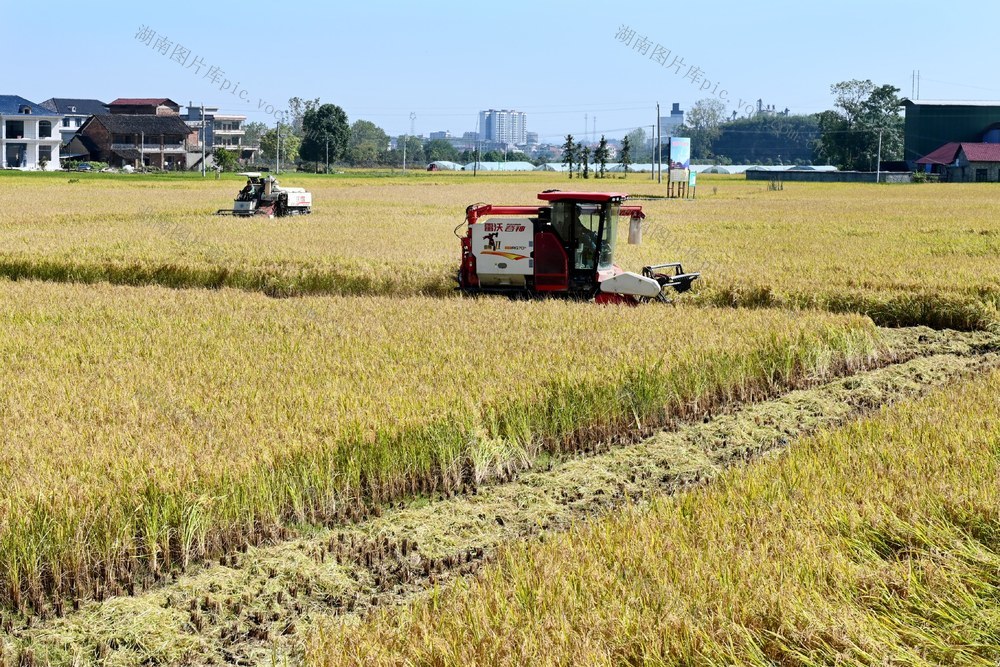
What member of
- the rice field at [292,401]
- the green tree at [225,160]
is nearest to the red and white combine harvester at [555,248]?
the rice field at [292,401]

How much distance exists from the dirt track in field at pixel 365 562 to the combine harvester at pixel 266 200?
2550cm

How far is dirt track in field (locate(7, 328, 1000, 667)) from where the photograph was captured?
521 centimetres

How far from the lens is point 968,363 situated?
1238cm

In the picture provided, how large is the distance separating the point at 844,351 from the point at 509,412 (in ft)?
19.1

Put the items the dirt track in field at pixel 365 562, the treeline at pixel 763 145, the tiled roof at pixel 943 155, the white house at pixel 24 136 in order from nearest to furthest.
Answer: the dirt track in field at pixel 365 562 → the white house at pixel 24 136 → the tiled roof at pixel 943 155 → the treeline at pixel 763 145

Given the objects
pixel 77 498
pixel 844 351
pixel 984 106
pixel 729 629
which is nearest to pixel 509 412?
pixel 77 498

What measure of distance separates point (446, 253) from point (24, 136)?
7898cm

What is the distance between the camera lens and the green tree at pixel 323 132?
337 ft

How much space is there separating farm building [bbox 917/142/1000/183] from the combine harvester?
68.4 metres

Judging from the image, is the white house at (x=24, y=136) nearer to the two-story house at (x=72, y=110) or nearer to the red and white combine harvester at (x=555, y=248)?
the two-story house at (x=72, y=110)

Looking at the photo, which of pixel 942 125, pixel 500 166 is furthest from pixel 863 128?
pixel 500 166

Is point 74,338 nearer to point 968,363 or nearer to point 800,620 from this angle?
point 800,620

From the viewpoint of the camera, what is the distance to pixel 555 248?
619 inches

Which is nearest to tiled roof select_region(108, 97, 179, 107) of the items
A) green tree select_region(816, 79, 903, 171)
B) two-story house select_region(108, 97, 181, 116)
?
two-story house select_region(108, 97, 181, 116)
